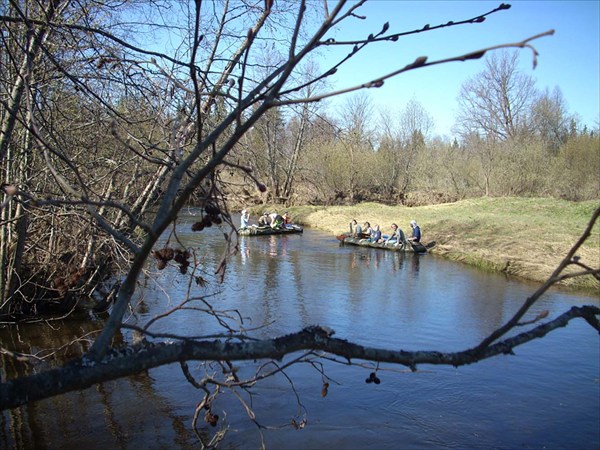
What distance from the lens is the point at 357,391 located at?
31.3 feet

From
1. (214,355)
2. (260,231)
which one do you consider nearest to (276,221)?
(260,231)

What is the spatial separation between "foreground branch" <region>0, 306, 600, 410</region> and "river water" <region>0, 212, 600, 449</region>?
6.41ft

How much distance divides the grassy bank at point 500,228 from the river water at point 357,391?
4508mm

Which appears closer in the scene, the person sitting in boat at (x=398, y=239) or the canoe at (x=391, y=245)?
the canoe at (x=391, y=245)

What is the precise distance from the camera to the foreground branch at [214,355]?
1.87 m

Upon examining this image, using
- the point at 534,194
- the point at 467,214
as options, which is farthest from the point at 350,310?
the point at 534,194

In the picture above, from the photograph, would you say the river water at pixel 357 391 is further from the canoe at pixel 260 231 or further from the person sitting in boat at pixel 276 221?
the person sitting in boat at pixel 276 221

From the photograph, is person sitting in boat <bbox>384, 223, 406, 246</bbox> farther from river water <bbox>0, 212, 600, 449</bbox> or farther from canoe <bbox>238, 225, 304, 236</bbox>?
river water <bbox>0, 212, 600, 449</bbox>

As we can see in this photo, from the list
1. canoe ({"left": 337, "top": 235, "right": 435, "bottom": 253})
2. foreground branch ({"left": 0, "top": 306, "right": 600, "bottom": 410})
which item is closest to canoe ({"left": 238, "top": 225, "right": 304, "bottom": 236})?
canoe ({"left": 337, "top": 235, "right": 435, "bottom": 253})

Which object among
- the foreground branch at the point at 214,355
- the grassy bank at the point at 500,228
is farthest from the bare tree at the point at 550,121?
the foreground branch at the point at 214,355

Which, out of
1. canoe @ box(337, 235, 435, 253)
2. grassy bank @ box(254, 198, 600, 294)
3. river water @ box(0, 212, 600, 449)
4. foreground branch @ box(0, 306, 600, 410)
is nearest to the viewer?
foreground branch @ box(0, 306, 600, 410)

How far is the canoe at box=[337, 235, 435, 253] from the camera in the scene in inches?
974

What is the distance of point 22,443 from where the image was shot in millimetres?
7203

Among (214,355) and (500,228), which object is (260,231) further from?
(214,355)
